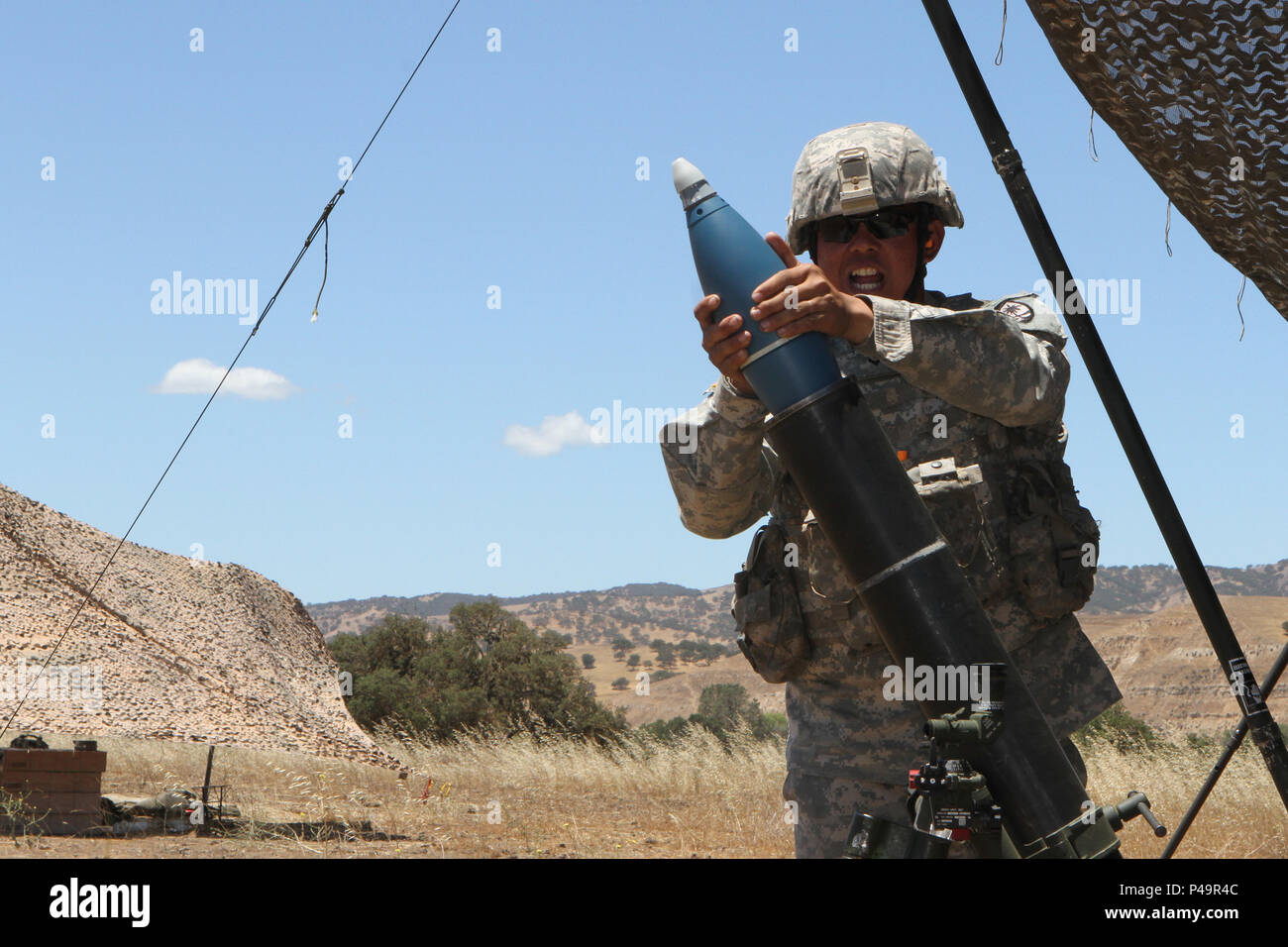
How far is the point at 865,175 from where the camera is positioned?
3672 millimetres

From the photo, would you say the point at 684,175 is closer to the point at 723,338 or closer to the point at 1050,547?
the point at 723,338

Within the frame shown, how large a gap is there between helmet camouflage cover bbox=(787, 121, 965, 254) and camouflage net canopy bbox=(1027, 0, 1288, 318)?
80 centimetres

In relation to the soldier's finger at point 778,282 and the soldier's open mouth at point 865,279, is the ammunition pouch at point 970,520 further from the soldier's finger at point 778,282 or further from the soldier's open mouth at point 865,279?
the soldier's finger at point 778,282

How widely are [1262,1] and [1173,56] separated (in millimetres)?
197

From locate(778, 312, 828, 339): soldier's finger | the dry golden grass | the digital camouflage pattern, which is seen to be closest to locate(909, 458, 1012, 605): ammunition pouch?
the digital camouflage pattern

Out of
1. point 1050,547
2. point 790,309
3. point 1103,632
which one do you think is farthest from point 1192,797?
point 1103,632

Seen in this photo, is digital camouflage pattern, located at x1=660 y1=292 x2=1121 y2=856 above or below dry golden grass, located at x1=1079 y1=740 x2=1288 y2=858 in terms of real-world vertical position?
above

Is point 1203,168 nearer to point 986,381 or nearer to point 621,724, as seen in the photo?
point 986,381

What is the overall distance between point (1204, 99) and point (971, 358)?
2.52 ft

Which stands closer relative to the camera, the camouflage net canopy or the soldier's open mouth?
the camouflage net canopy

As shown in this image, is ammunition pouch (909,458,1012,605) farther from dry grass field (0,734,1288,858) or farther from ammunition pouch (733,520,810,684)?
dry grass field (0,734,1288,858)

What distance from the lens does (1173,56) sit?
108 inches

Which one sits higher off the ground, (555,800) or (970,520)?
(970,520)

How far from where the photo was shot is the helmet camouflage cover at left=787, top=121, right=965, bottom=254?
3682mm
